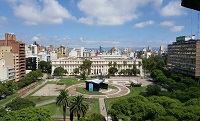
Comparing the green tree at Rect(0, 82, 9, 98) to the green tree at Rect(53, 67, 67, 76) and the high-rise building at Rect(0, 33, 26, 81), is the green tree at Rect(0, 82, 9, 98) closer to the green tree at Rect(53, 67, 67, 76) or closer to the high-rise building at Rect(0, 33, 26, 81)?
the high-rise building at Rect(0, 33, 26, 81)

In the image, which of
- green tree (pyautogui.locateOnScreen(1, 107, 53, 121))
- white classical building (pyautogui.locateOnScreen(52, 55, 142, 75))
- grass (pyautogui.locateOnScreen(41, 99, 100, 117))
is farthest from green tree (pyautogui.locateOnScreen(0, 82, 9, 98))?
white classical building (pyautogui.locateOnScreen(52, 55, 142, 75))

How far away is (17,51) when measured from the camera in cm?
11250

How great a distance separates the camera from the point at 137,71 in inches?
5891

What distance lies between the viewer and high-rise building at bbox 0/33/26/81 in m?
109

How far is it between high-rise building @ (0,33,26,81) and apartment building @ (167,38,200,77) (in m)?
90.5

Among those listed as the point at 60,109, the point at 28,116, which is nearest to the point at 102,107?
the point at 60,109

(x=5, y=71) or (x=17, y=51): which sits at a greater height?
(x=17, y=51)

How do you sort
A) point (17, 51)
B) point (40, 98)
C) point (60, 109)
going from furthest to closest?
point (17, 51) → point (40, 98) → point (60, 109)

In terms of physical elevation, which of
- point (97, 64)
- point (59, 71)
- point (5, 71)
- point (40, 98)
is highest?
point (97, 64)

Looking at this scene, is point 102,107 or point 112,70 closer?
point 102,107

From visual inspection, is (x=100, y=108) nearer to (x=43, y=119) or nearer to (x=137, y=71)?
(x=43, y=119)

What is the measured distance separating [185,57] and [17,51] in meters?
91.9

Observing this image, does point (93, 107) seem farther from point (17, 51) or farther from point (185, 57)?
point (185, 57)

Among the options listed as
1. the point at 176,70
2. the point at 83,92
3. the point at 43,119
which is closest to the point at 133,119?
the point at 43,119
